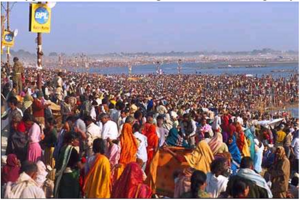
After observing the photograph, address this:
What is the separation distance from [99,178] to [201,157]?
1513 mm

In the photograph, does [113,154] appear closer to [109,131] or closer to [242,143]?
[109,131]

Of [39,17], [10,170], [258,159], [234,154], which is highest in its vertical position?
[39,17]

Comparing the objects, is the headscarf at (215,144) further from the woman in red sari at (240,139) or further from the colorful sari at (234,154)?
the woman in red sari at (240,139)

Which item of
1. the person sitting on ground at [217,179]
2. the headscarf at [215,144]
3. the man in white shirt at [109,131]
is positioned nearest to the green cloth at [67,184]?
the person sitting on ground at [217,179]

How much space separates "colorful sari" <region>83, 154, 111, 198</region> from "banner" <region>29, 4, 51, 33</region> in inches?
332

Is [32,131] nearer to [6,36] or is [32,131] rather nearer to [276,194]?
[276,194]

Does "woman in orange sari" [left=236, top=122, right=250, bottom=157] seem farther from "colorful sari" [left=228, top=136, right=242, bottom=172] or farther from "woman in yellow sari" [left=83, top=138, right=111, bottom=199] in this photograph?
"woman in yellow sari" [left=83, top=138, right=111, bottom=199]

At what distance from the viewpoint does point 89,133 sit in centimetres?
967

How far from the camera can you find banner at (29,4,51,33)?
14922 millimetres

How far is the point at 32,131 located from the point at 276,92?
4613 cm

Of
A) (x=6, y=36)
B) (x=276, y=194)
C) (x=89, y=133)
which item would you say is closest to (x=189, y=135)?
(x=89, y=133)

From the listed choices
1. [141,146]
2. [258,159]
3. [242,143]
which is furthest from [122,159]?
[258,159]

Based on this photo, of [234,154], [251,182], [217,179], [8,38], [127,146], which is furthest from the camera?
[8,38]

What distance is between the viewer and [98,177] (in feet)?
23.5
